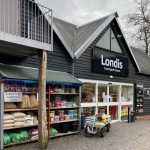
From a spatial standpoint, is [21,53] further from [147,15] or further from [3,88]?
[147,15]

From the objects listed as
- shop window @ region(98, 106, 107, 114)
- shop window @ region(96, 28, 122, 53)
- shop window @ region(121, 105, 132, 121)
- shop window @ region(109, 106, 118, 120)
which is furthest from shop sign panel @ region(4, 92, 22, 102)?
shop window @ region(121, 105, 132, 121)

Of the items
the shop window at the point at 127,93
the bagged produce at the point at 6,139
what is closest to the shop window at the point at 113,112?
the shop window at the point at 127,93

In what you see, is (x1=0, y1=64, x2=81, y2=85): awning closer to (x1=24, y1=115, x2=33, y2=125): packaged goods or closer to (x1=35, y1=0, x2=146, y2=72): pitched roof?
(x1=24, y1=115, x2=33, y2=125): packaged goods

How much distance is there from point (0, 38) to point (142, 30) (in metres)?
24.5

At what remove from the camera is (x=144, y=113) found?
1820 centimetres

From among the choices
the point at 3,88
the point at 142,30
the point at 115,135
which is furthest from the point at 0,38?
the point at 142,30

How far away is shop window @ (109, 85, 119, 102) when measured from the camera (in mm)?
14830

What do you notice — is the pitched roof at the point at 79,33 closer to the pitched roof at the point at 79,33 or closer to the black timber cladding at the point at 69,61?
the pitched roof at the point at 79,33

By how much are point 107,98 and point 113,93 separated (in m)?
0.95

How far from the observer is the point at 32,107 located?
30.0ft

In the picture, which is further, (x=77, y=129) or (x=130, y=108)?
(x=130, y=108)

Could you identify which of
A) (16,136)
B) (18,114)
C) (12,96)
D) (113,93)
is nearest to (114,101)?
(113,93)

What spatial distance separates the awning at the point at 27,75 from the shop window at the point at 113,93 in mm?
4391

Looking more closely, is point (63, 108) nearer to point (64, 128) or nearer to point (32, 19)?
point (64, 128)
